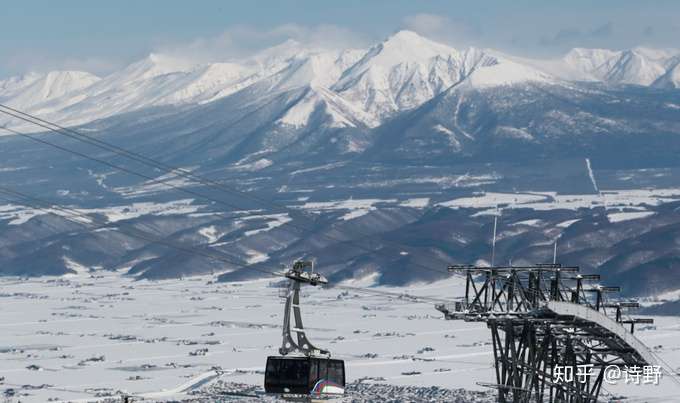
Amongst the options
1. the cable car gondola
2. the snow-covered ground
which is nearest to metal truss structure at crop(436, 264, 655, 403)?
the cable car gondola

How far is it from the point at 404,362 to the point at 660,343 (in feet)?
104

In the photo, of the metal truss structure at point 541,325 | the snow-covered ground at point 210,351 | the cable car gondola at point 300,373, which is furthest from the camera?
the snow-covered ground at point 210,351

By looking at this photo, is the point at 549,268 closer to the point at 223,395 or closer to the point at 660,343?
the point at 223,395

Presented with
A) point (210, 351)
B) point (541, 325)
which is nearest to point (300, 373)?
point (541, 325)

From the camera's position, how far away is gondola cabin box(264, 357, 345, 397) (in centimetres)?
5731

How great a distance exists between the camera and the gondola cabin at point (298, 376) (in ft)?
188

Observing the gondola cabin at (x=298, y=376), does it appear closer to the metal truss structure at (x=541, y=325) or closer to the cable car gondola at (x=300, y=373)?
the cable car gondola at (x=300, y=373)

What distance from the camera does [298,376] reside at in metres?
57.4

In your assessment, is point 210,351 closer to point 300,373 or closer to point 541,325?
point 541,325

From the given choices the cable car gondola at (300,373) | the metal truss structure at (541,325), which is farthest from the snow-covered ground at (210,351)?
the cable car gondola at (300,373)

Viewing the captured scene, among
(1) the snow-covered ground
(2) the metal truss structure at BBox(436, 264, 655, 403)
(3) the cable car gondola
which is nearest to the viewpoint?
(3) the cable car gondola

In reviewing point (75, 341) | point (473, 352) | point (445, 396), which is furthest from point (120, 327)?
point (445, 396)

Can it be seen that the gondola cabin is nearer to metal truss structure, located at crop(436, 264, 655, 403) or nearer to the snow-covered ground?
metal truss structure, located at crop(436, 264, 655, 403)

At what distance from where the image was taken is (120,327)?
610ft
